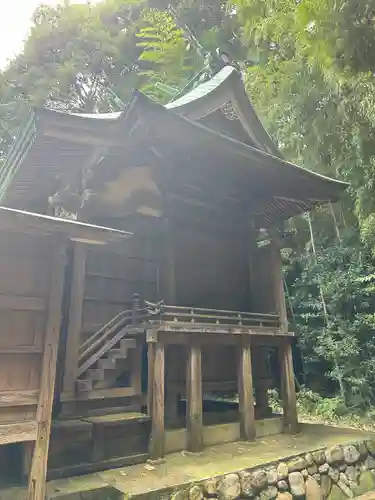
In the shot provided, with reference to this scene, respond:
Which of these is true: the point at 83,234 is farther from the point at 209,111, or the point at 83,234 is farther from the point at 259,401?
the point at 259,401

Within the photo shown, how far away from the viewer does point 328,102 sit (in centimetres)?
1031

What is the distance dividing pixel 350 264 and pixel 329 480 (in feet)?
24.6

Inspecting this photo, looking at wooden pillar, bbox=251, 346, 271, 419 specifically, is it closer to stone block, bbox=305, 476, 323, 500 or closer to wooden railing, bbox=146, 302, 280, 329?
wooden railing, bbox=146, 302, 280, 329

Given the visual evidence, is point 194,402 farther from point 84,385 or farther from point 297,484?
point 297,484

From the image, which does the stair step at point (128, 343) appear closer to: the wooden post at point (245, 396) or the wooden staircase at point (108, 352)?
the wooden staircase at point (108, 352)

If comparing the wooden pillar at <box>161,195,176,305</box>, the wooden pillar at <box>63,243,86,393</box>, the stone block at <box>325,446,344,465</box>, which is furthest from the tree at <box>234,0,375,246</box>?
the wooden pillar at <box>63,243,86,393</box>

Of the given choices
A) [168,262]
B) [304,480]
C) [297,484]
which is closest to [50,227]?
[168,262]

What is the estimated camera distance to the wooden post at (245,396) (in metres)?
6.57

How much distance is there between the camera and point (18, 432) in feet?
11.8

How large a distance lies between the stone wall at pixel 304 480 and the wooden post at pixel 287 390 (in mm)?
1051

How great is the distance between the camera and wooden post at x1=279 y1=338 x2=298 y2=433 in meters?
7.30

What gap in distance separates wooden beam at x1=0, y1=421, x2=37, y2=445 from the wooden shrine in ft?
0.10

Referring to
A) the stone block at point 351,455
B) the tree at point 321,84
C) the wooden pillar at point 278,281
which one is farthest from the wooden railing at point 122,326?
the tree at point 321,84

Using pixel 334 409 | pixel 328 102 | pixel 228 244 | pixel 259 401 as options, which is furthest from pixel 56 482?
pixel 328 102
